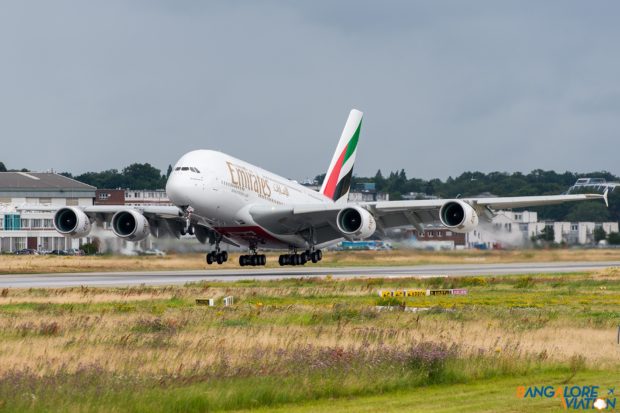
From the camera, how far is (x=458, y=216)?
54188mm

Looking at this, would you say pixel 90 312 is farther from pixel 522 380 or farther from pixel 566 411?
pixel 566 411

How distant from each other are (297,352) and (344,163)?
5027 centimetres

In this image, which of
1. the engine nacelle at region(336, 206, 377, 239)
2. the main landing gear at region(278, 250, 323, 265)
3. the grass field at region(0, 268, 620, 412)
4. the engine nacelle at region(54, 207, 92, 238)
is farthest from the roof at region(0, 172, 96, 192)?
the grass field at region(0, 268, 620, 412)

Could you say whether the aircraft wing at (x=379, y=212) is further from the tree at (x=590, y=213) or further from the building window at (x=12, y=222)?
the building window at (x=12, y=222)

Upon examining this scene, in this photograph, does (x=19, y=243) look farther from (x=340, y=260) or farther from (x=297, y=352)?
(x=297, y=352)

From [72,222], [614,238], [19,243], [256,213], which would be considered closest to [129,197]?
[19,243]

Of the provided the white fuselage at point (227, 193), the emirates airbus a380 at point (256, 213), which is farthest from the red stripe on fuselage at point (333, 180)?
the white fuselage at point (227, 193)

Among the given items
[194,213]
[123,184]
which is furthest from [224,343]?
[123,184]

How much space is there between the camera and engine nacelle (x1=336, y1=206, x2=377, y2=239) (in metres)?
53.8

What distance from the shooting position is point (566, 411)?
14.6 m

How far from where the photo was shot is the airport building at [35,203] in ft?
337

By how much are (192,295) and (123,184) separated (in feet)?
496

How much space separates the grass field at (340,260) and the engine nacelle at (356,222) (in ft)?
29.4

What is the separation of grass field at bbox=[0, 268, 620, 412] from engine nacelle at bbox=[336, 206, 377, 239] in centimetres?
1776
